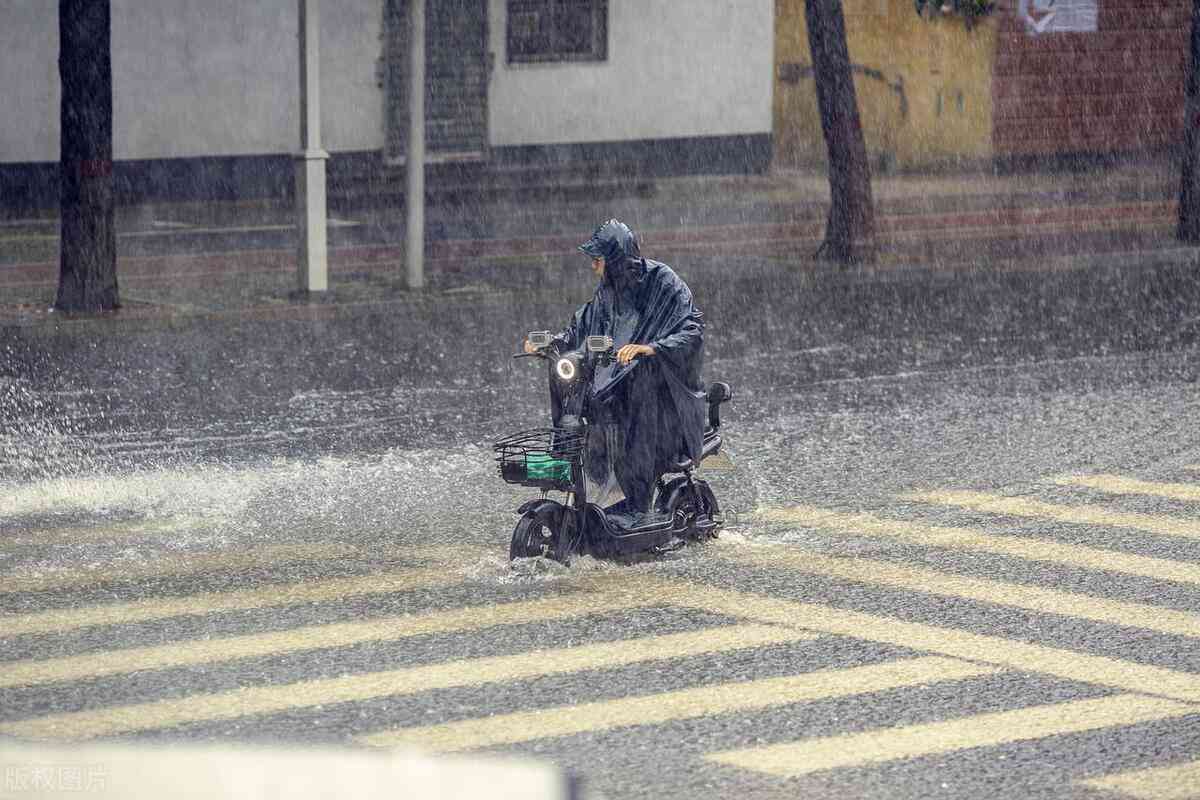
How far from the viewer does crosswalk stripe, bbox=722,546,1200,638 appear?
8977 mm

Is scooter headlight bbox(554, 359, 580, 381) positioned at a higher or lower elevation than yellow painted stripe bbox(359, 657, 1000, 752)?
higher

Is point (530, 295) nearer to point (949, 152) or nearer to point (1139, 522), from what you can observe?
point (1139, 522)

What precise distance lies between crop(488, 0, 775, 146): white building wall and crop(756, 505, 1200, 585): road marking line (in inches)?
714

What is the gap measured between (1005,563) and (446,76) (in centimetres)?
1921

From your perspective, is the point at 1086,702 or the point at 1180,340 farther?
the point at 1180,340

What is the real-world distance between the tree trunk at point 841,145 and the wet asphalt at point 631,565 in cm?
429

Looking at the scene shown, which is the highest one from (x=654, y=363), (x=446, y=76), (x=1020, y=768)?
(x=446, y=76)

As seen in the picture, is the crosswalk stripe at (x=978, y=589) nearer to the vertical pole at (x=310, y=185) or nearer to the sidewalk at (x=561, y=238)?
the sidewalk at (x=561, y=238)

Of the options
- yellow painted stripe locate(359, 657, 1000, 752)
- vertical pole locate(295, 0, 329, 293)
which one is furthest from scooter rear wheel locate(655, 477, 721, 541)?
vertical pole locate(295, 0, 329, 293)

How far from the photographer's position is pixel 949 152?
105 feet

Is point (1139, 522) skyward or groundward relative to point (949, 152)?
groundward

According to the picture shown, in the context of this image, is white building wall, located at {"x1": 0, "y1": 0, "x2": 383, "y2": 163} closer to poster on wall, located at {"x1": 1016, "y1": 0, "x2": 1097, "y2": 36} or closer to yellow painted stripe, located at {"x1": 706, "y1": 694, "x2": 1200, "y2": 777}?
poster on wall, located at {"x1": 1016, "y1": 0, "x2": 1097, "y2": 36}

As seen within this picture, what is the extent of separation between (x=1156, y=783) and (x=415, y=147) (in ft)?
45.4

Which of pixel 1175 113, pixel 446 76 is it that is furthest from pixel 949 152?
pixel 446 76
